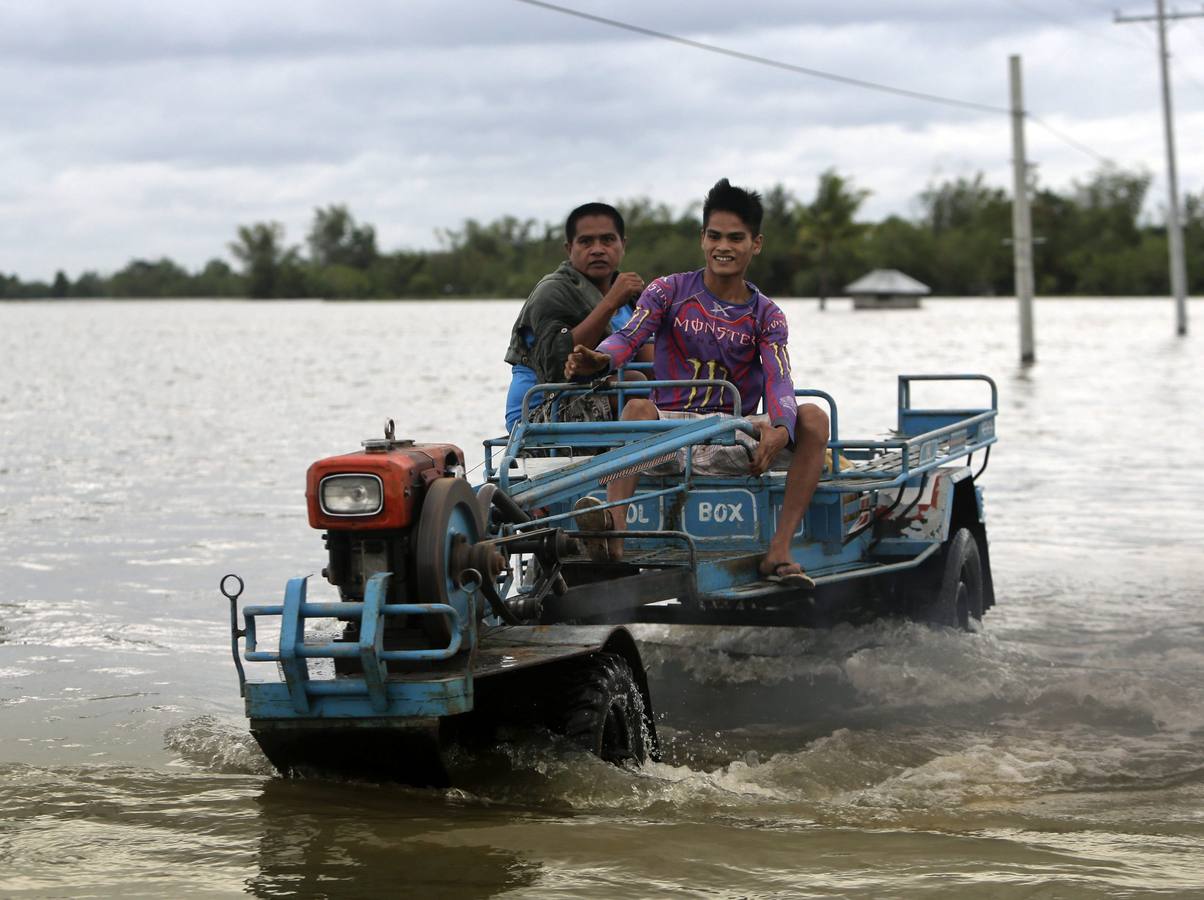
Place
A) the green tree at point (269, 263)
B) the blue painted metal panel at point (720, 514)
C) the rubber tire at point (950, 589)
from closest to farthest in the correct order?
the blue painted metal panel at point (720, 514) < the rubber tire at point (950, 589) < the green tree at point (269, 263)

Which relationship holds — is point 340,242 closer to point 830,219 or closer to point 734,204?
point 830,219

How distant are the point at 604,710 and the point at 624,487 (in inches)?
57.9

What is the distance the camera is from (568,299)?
→ 7.80 m

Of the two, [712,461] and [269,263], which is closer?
[712,461]

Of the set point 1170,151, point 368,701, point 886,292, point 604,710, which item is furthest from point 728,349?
point 886,292

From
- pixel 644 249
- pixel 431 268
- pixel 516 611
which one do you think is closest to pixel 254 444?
pixel 516 611

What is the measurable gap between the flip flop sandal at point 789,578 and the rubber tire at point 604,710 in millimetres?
1011

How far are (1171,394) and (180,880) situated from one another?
2791cm

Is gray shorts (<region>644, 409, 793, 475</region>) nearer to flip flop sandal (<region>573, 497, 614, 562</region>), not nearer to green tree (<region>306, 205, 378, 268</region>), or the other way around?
flip flop sandal (<region>573, 497, 614, 562</region>)

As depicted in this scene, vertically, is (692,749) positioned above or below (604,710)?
below

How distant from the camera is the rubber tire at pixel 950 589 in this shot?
8.51 metres

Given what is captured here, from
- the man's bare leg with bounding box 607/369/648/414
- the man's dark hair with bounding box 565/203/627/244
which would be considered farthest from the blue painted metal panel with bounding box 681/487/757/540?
the man's dark hair with bounding box 565/203/627/244

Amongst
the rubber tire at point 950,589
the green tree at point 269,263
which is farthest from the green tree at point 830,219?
the rubber tire at point 950,589

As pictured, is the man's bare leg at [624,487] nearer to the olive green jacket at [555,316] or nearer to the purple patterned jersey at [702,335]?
the purple patterned jersey at [702,335]
